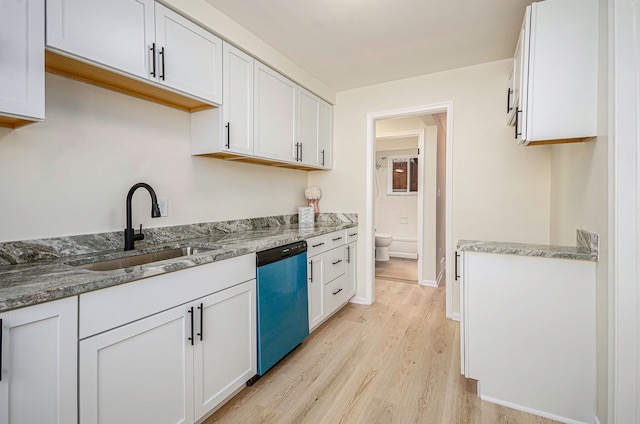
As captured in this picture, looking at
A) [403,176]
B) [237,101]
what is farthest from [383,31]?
[403,176]

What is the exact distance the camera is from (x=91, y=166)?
1619 mm

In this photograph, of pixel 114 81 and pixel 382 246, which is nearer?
pixel 114 81

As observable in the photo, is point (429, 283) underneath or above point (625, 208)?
underneath

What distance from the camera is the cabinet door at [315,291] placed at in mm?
2467

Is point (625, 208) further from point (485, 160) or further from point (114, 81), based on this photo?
point (114, 81)

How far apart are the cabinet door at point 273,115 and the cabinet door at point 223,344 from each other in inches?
43.9

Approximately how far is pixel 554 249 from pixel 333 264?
168 cm

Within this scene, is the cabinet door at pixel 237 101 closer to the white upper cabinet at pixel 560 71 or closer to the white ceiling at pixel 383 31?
the white ceiling at pixel 383 31

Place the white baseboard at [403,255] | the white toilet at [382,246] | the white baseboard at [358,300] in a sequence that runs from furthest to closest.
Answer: the white baseboard at [403,255]
the white toilet at [382,246]
the white baseboard at [358,300]

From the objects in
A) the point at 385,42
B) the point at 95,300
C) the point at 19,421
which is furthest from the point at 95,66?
the point at 385,42

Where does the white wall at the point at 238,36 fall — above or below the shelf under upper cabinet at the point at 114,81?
above

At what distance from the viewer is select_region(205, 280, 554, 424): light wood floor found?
1.66m

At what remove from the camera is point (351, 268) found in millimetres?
3303

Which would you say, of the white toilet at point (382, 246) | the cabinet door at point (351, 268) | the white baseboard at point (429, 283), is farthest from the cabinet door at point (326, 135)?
the white toilet at point (382, 246)
